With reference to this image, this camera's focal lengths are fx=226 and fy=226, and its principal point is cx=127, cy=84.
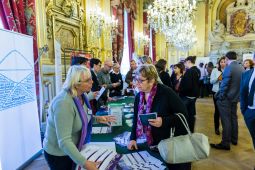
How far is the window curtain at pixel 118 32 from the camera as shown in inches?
276

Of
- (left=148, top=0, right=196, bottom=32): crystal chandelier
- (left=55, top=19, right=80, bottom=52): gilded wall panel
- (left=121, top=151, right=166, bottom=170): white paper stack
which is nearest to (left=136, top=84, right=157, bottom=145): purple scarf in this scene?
(left=121, top=151, right=166, bottom=170): white paper stack

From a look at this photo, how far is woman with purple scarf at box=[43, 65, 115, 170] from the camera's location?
1.29 m

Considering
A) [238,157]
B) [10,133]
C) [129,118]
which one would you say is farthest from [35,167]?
[238,157]

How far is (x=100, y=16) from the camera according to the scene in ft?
17.5

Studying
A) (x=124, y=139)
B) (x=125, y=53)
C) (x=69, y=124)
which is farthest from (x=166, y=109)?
(x=125, y=53)

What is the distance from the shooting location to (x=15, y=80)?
2.65 m

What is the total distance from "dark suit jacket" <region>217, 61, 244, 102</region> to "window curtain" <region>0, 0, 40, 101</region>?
2.86m

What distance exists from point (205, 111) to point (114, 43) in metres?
3.43

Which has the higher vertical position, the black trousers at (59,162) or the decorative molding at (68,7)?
the decorative molding at (68,7)

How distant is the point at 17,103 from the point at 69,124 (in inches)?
65.5

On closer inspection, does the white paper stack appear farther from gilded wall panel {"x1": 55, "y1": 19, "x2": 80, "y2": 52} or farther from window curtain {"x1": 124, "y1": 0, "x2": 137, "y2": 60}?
window curtain {"x1": 124, "y1": 0, "x2": 137, "y2": 60}

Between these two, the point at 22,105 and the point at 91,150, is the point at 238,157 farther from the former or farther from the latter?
the point at 22,105

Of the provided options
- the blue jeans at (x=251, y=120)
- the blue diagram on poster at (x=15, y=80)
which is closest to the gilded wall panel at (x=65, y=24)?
the blue diagram on poster at (x=15, y=80)

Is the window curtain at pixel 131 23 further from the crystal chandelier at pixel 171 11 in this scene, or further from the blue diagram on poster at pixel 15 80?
the blue diagram on poster at pixel 15 80
